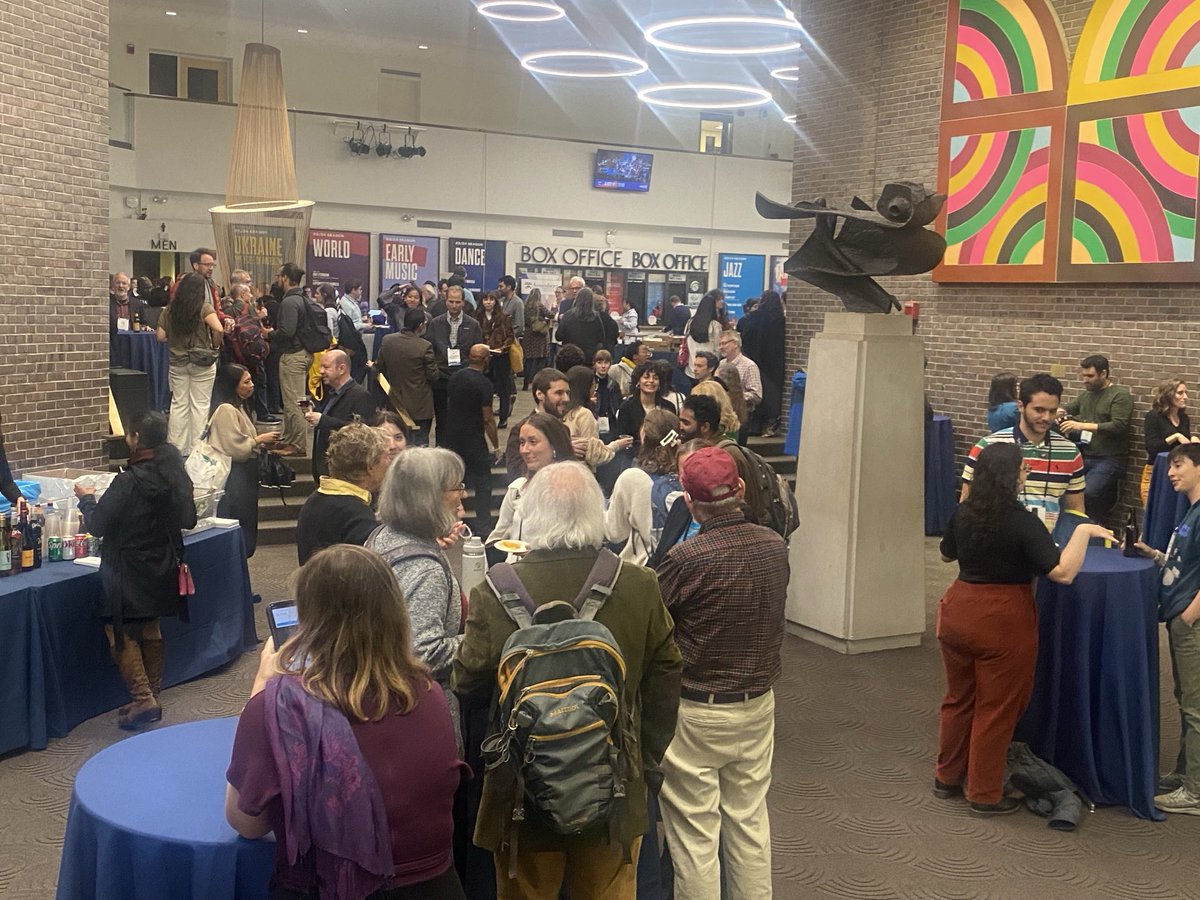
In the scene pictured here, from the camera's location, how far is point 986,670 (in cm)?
447

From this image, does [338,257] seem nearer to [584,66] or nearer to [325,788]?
[584,66]

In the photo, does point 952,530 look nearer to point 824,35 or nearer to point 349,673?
point 349,673

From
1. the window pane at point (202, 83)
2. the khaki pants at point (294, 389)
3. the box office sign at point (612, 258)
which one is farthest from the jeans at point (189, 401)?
the box office sign at point (612, 258)

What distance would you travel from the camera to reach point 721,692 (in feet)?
11.0

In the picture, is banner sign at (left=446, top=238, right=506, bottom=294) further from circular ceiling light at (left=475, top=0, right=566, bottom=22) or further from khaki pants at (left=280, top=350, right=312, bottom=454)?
khaki pants at (left=280, top=350, right=312, bottom=454)

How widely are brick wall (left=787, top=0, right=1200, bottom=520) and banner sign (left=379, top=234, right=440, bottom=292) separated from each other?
10.0 m

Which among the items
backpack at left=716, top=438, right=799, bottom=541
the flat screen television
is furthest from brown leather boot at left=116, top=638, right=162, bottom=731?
the flat screen television

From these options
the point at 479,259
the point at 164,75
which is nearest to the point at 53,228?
the point at 164,75

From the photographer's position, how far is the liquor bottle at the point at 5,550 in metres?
5.12

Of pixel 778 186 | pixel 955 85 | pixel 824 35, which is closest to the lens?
pixel 955 85

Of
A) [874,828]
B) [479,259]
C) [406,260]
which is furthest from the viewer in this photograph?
[479,259]

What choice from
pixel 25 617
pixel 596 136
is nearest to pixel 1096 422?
pixel 25 617

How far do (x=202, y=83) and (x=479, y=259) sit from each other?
5.70 metres

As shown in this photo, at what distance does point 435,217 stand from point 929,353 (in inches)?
490
